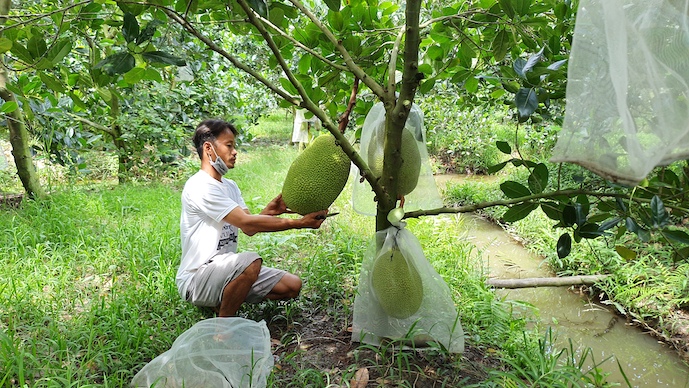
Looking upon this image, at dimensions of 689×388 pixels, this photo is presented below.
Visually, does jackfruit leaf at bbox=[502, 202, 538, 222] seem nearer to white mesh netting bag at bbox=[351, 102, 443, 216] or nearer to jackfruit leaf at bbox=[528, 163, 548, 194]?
jackfruit leaf at bbox=[528, 163, 548, 194]

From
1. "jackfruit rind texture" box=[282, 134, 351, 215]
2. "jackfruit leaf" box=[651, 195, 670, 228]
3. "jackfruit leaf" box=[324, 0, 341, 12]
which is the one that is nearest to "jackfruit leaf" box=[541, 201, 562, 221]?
"jackfruit leaf" box=[651, 195, 670, 228]

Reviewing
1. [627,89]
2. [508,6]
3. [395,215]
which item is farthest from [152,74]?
[627,89]

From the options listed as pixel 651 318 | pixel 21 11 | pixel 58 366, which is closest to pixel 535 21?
pixel 58 366

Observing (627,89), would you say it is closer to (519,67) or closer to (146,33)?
(519,67)

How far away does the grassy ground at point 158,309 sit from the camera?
5.00 ft

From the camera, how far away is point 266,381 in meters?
1.45

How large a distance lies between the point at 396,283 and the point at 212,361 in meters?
0.64

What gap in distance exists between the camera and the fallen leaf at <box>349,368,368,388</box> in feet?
4.79

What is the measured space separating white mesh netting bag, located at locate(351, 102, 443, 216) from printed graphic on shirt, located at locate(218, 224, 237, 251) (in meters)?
0.65

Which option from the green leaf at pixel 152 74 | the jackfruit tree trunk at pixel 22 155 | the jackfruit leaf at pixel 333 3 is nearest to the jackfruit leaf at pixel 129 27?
the green leaf at pixel 152 74

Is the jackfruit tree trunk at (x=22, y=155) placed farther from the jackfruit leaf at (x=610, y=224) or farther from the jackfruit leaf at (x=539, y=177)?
the jackfruit leaf at (x=610, y=224)

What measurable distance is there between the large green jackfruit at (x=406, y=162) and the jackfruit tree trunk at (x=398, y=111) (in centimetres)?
6

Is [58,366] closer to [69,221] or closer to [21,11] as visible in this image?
[69,221]

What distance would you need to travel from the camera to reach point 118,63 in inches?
36.3
